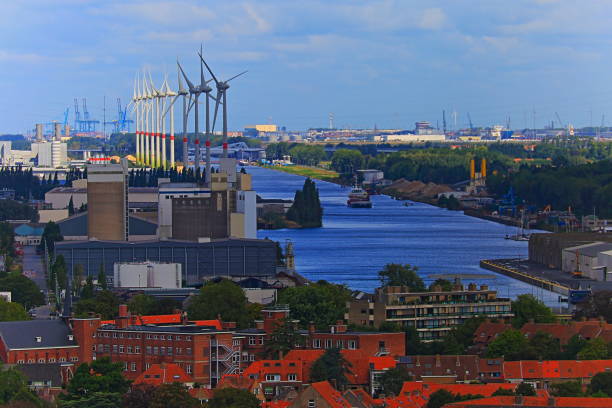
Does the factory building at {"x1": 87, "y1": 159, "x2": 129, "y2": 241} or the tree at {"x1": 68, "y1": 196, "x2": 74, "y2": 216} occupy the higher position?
the factory building at {"x1": 87, "y1": 159, "x2": 129, "y2": 241}

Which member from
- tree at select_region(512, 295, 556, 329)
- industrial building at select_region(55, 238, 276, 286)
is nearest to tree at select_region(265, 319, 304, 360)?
tree at select_region(512, 295, 556, 329)

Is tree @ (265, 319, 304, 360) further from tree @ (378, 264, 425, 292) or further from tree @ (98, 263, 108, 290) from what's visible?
tree @ (98, 263, 108, 290)

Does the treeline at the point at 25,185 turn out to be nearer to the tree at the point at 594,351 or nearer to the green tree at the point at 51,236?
the green tree at the point at 51,236

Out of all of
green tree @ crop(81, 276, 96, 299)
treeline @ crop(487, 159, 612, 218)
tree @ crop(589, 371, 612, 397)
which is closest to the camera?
tree @ crop(589, 371, 612, 397)

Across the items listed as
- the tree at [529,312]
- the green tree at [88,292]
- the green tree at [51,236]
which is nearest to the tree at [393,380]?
the tree at [529,312]

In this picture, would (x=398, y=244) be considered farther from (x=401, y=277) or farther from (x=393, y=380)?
(x=393, y=380)

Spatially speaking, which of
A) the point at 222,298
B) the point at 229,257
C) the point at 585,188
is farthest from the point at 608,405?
the point at 585,188

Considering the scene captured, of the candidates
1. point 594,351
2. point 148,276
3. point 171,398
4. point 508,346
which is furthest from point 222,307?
point 148,276
